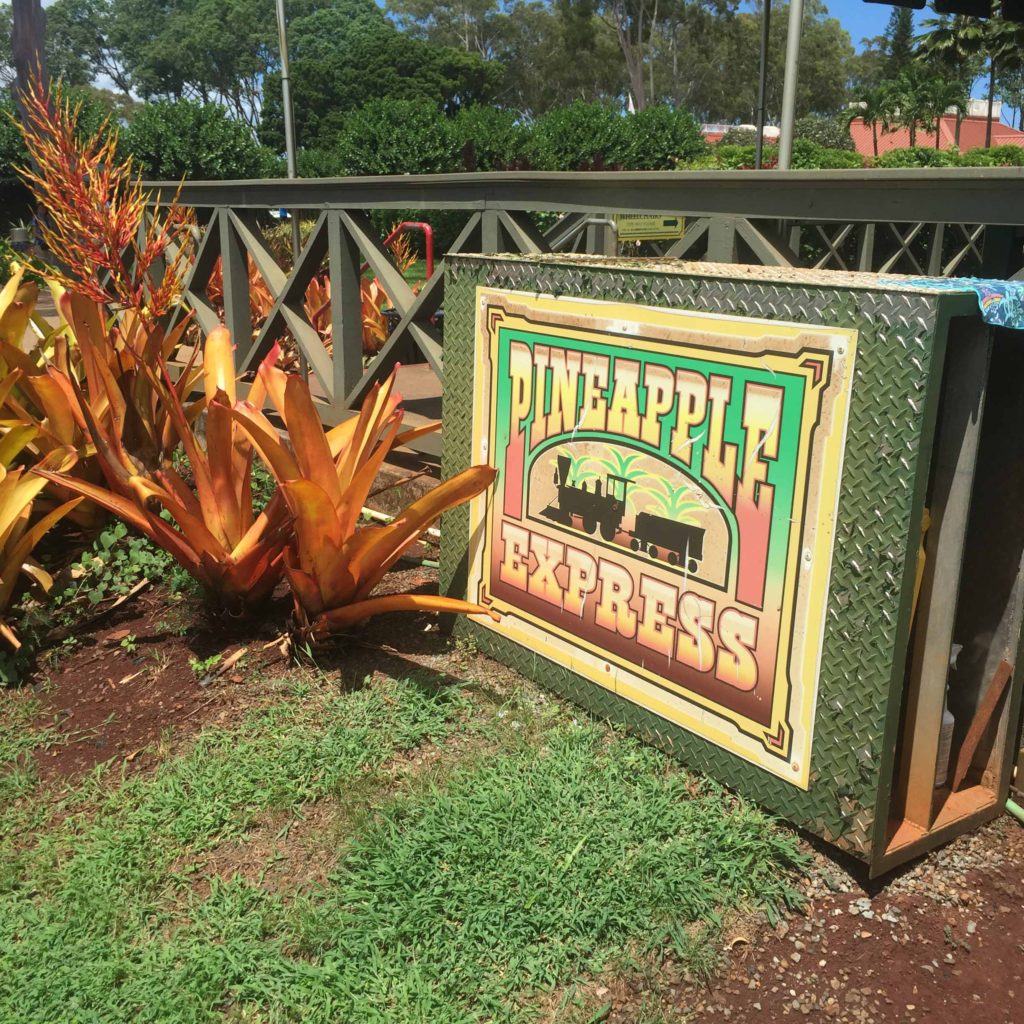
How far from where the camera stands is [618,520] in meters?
2.95

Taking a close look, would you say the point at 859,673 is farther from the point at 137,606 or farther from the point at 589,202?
the point at 137,606

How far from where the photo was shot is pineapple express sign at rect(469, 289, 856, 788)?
8.02 ft

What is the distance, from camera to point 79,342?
167 inches

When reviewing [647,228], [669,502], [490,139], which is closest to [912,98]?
[490,139]

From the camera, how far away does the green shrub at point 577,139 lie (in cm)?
2888

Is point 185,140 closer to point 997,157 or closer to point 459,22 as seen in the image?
point 997,157

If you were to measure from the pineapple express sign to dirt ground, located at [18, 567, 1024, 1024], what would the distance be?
351 millimetres

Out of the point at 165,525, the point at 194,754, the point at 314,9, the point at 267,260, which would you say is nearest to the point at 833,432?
the point at 194,754

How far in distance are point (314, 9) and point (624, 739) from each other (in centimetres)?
10903

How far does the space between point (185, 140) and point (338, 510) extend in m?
23.8

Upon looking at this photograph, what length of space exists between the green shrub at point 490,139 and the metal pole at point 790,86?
57.4 feet

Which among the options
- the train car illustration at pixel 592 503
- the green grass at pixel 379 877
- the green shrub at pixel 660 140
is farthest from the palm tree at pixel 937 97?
the green grass at pixel 379 877

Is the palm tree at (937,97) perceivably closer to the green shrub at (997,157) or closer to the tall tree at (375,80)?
the green shrub at (997,157)

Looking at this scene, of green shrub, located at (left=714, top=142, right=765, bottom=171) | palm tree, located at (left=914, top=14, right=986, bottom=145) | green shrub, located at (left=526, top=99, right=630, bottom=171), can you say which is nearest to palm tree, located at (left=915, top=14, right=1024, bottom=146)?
palm tree, located at (left=914, top=14, right=986, bottom=145)
